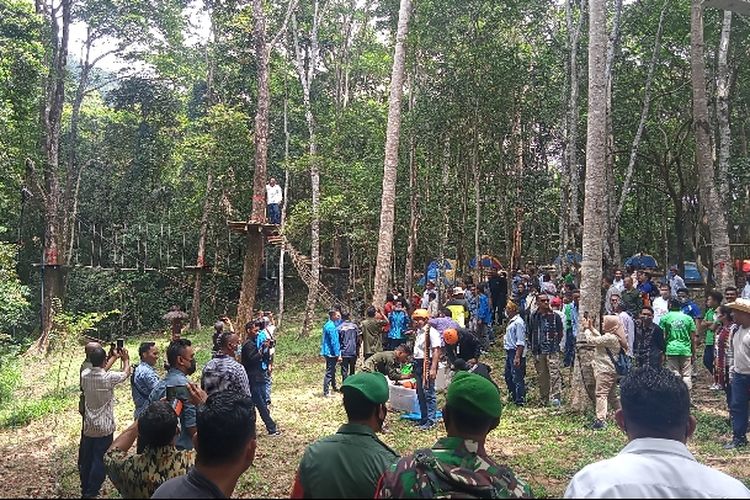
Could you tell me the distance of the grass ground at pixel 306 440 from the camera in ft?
22.1

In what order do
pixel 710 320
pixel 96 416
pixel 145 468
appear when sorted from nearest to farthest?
pixel 145 468 → pixel 96 416 → pixel 710 320

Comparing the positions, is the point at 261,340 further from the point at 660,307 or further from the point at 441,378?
the point at 660,307

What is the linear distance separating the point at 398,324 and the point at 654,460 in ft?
33.6

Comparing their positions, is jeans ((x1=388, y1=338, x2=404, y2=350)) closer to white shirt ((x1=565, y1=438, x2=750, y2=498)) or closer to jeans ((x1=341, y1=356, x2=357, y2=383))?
jeans ((x1=341, y1=356, x2=357, y2=383))

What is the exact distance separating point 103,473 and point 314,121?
19502 millimetres

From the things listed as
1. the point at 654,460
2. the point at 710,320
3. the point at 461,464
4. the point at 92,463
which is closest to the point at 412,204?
the point at 710,320

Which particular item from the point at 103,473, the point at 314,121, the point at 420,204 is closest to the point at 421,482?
the point at 103,473

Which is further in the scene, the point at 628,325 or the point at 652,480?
the point at 628,325

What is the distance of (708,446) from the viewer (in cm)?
750

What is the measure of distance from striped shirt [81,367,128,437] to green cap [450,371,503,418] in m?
4.18

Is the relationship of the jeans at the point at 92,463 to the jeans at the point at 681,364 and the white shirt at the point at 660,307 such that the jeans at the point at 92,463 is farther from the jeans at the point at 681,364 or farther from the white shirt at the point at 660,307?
the white shirt at the point at 660,307

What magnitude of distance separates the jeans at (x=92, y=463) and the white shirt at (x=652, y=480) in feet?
15.5

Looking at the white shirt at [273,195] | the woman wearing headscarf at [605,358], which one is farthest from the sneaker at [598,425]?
the white shirt at [273,195]

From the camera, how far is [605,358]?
8.21 meters
